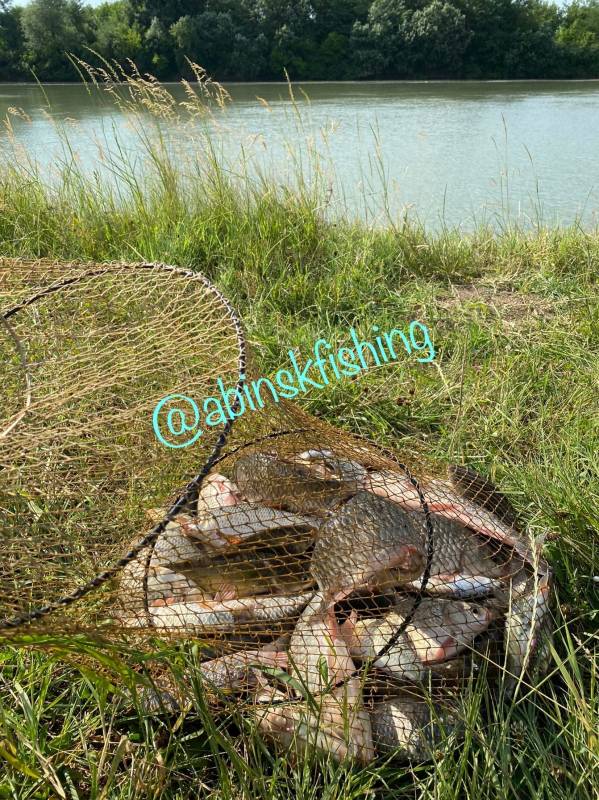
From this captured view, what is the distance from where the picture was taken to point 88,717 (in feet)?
4.70

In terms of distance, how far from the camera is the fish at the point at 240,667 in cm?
139

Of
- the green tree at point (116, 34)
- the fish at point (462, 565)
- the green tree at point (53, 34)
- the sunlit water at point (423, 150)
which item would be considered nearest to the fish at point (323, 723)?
the fish at point (462, 565)

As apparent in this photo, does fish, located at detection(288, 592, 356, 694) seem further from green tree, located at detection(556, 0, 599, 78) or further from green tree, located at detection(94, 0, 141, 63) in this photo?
green tree, located at detection(556, 0, 599, 78)

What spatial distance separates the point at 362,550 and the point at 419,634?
21 cm

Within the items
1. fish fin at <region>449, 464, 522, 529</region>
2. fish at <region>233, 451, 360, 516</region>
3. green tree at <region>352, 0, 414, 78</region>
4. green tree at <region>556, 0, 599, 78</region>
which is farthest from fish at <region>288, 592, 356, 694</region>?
green tree at <region>556, 0, 599, 78</region>

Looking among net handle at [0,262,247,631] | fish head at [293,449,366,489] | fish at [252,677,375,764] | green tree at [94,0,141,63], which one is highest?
green tree at [94,0,141,63]

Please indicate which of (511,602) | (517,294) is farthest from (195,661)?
(517,294)

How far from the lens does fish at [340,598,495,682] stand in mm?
1378

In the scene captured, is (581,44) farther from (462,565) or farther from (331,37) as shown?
(462,565)

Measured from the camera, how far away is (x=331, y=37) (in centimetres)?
2770

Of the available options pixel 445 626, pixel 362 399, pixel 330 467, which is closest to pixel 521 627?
pixel 445 626

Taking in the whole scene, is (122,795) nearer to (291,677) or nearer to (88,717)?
→ (88,717)

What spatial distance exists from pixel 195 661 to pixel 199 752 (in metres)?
0.20

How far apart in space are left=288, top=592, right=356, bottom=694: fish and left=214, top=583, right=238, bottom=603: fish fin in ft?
0.49
